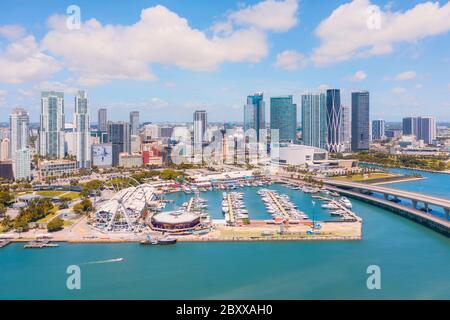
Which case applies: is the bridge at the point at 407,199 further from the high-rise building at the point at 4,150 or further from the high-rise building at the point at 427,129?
the high-rise building at the point at 427,129

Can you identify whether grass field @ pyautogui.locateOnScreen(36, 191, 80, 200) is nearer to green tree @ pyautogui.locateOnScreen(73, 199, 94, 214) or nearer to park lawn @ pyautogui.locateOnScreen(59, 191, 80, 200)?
park lawn @ pyautogui.locateOnScreen(59, 191, 80, 200)

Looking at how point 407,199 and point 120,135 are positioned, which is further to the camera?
point 120,135

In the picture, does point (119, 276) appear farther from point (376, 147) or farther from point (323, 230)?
point (376, 147)

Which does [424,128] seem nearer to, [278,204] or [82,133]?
[82,133]

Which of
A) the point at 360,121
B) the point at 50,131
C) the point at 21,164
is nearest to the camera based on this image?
the point at 21,164

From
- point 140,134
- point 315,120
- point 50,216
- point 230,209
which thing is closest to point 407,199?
point 230,209

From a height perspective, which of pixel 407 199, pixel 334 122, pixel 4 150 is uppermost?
pixel 334 122
